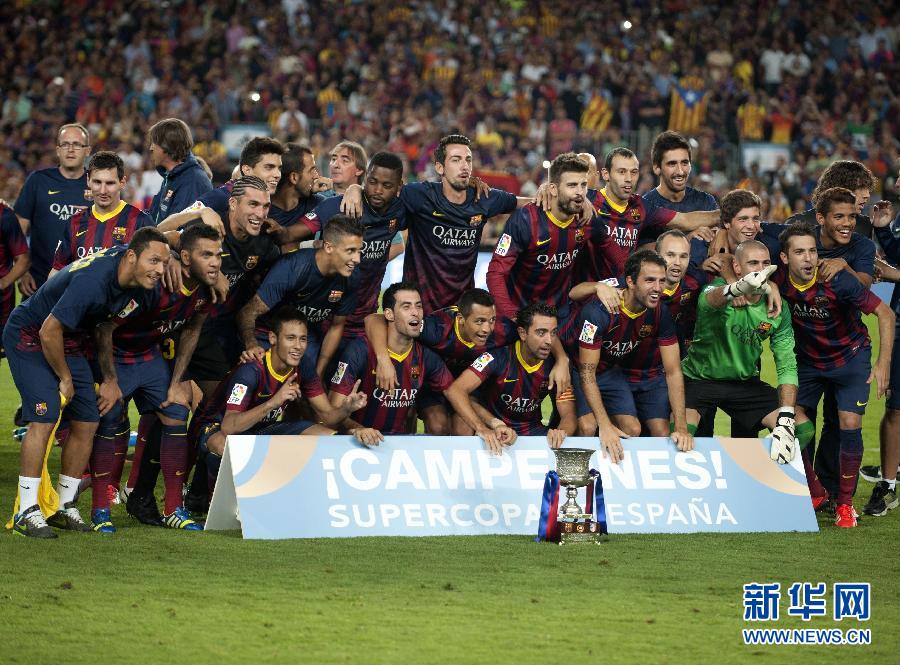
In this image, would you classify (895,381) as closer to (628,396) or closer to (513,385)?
(628,396)

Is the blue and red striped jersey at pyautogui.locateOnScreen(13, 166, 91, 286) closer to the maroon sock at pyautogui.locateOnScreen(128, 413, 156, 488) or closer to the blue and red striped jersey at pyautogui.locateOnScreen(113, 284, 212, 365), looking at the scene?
the maroon sock at pyautogui.locateOnScreen(128, 413, 156, 488)

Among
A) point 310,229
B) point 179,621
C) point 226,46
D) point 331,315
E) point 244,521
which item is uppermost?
point 226,46

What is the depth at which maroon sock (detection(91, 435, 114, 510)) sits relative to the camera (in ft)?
24.0

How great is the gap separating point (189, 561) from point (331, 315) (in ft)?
7.23

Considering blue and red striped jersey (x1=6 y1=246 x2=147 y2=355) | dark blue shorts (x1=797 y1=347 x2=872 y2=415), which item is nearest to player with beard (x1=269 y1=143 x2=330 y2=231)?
blue and red striped jersey (x1=6 y1=246 x2=147 y2=355)

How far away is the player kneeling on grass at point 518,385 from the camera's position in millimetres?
7797

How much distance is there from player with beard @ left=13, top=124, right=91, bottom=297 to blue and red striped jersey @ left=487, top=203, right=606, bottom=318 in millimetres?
3296

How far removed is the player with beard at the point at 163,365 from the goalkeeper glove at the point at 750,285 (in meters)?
3.15

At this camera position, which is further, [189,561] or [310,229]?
[310,229]

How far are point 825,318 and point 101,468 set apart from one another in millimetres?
4660

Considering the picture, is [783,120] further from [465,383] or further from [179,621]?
[179,621]

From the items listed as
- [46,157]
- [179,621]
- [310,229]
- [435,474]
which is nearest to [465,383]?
[435,474]

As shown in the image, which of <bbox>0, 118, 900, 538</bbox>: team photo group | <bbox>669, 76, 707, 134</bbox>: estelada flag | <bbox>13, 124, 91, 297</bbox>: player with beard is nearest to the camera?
<bbox>0, 118, 900, 538</bbox>: team photo group

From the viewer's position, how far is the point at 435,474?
727cm
